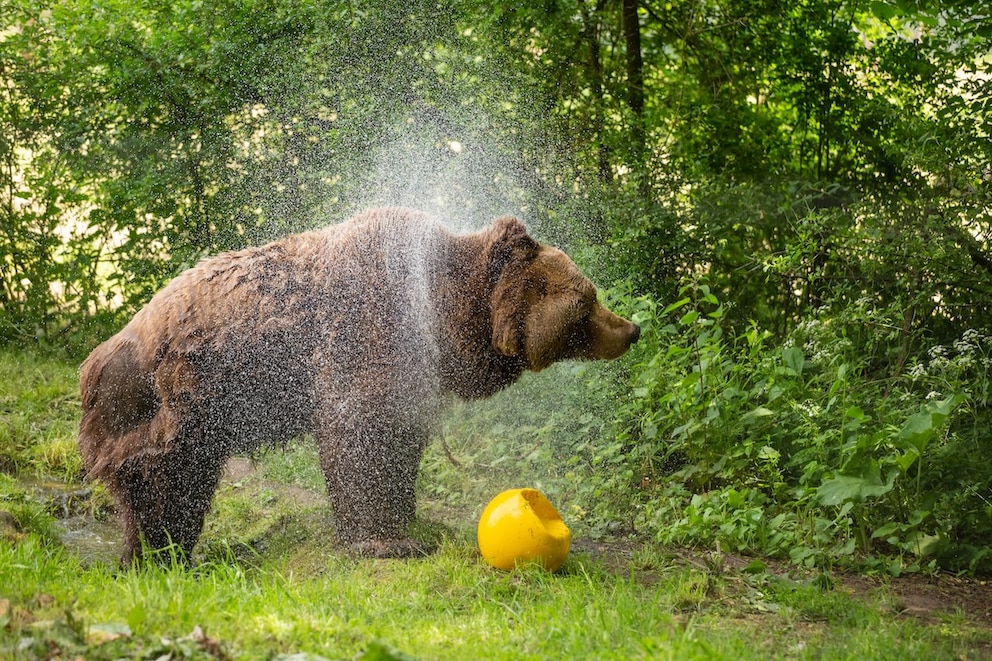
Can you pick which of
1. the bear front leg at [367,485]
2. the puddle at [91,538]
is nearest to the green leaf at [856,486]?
the bear front leg at [367,485]

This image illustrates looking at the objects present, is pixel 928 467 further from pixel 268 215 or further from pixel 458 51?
pixel 268 215

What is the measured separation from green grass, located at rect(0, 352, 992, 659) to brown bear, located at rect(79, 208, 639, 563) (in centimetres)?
42

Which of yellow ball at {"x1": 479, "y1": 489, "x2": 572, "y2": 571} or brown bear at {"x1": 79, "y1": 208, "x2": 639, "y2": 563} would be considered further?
brown bear at {"x1": 79, "y1": 208, "x2": 639, "y2": 563}

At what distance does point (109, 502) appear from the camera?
6.44m

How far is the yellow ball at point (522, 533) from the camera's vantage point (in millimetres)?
4219

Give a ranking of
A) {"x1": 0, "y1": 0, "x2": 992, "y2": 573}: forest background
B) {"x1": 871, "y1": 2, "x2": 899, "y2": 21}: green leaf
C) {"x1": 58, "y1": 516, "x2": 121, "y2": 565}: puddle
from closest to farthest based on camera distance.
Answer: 1. {"x1": 871, "y1": 2, "x2": 899, "y2": 21}: green leaf
2. {"x1": 0, "y1": 0, "x2": 992, "y2": 573}: forest background
3. {"x1": 58, "y1": 516, "x2": 121, "y2": 565}: puddle

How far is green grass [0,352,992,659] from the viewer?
2990 mm

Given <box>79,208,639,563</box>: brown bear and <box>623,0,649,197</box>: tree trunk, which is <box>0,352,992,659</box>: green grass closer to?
<box>79,208,639,563</box>: brown bear

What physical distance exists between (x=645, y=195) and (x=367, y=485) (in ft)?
12.0

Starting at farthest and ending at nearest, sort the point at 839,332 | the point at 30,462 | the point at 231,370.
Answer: the point at 30,462
the point at 839,332
the point at 231,370

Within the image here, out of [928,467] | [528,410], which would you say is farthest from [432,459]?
[928,467]

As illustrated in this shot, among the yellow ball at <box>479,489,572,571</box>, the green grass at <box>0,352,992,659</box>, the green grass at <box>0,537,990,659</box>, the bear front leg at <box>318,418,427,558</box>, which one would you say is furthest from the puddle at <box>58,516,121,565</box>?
the yellow ball at <box>479,489,572,571</box>

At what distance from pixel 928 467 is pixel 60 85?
8.12 meters

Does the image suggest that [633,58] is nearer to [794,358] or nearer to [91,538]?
[794,358]
